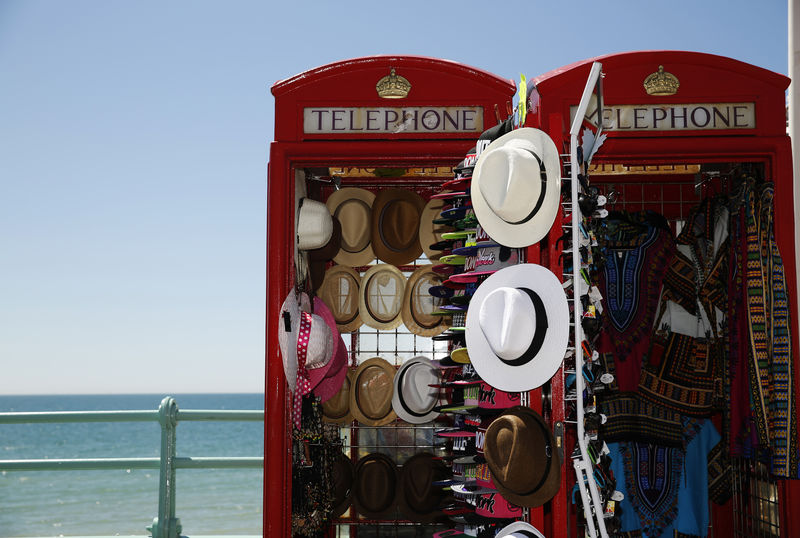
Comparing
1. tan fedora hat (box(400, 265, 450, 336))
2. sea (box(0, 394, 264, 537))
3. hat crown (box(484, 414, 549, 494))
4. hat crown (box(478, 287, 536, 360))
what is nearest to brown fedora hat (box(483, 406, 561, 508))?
hat crown (box(484, 414, 549, 494))

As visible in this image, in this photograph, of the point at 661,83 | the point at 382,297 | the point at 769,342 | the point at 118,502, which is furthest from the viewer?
the point at 118,502

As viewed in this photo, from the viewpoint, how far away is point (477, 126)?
4.21 metres

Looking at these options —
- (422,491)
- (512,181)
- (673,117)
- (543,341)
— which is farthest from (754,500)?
(512,181)

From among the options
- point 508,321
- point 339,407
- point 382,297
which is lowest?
point 339,407

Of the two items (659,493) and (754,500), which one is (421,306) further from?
(754,500)

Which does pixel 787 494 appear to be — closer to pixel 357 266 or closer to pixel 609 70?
pixel 609 70

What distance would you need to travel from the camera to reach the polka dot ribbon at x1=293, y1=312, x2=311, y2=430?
418cm

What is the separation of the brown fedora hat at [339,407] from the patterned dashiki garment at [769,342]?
8.14 feet

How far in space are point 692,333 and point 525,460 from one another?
212 cm

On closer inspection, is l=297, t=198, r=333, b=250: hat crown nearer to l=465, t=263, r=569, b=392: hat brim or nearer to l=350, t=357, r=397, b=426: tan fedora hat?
l=350, t=357, r=397, b=426: tan fedora hat

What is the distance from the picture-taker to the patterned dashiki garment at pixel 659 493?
4359 millimetres

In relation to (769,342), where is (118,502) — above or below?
below

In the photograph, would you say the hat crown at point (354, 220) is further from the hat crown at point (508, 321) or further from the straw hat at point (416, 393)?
the hat crown at point (508, 321)

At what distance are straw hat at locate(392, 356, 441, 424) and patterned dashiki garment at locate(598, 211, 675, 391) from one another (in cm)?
111
